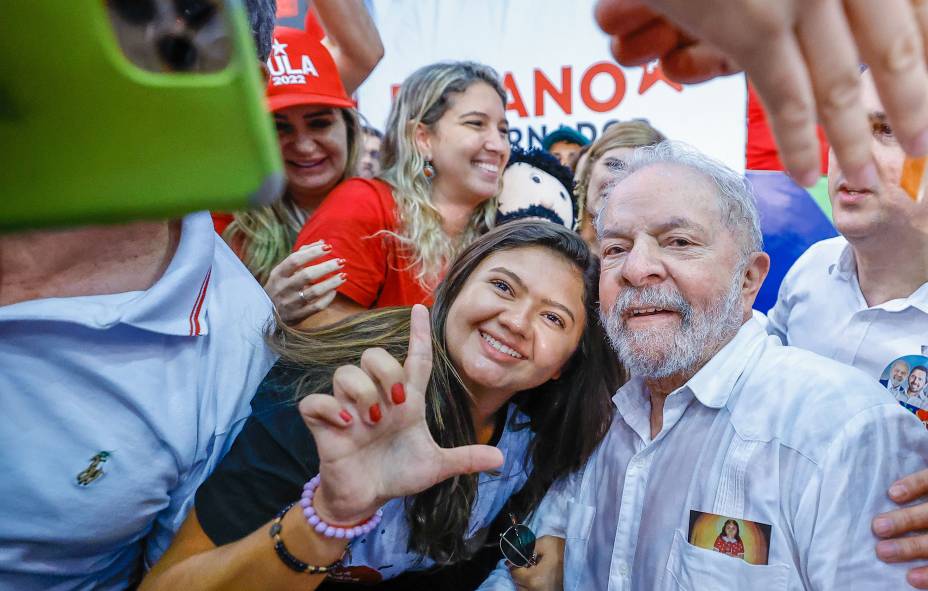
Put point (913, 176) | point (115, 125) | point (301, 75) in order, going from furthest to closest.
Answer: point (301, 75)
point (913, 176)
point (115, 125)

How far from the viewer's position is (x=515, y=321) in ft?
6.52

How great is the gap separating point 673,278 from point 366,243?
1.03 metres

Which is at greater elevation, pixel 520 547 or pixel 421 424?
pixel 421 424

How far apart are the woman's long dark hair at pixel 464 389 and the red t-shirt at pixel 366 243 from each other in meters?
0.39

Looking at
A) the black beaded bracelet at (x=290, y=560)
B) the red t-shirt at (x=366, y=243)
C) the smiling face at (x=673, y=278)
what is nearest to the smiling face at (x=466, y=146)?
the red t-shirt at (x=366, y=243)

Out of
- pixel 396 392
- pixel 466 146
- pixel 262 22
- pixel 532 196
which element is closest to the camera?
pixel 396 392

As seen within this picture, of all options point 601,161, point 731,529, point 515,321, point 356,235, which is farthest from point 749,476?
point 601,161

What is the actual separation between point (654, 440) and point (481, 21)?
358 cm

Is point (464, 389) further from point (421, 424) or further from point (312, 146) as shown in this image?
point (312, 146)

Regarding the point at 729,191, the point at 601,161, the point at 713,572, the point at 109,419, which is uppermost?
the point at 729,191

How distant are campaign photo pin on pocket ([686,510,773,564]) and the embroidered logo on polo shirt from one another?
1152 millimetres

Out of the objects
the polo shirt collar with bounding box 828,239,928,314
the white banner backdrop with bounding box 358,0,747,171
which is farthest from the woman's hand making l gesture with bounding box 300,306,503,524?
the white banner backdrop with bounding box 358,0,747,171

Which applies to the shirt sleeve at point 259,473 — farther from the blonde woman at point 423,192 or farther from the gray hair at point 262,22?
the blonde woman at point 423,192

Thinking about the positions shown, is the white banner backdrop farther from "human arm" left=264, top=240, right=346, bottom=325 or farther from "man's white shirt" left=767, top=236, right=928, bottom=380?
"human arm" left=264, top=240, right=346, bottom=325
